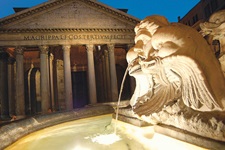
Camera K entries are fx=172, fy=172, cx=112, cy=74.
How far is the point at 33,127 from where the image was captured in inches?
112

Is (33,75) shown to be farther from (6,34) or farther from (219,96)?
(219,96)

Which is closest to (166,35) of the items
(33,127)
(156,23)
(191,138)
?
(156,23)

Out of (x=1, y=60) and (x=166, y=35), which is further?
(x=1, y=60)

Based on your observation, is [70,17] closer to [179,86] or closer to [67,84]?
[67,84]

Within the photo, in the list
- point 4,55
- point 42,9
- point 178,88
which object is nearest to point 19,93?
point 4,55

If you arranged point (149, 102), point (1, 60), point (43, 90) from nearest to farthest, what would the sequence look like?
point (149, 102), point (43, 90), point (1, 60)

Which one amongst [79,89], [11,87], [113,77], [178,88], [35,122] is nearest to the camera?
[178,88]

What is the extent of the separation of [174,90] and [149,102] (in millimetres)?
370

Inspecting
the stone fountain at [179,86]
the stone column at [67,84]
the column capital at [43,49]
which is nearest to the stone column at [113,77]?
the stone column at [67,84]

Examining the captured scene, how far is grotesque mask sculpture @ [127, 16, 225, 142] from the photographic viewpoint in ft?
5.21

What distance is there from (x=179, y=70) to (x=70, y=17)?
43.6 feet

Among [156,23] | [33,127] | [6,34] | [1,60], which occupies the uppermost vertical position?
[6,34]

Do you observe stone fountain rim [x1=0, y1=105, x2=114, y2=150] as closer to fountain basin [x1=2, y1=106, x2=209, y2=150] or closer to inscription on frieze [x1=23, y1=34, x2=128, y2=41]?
fountain basin [x1=2, y1=106, x2=209, y2=150]

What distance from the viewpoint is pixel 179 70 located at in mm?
1777
